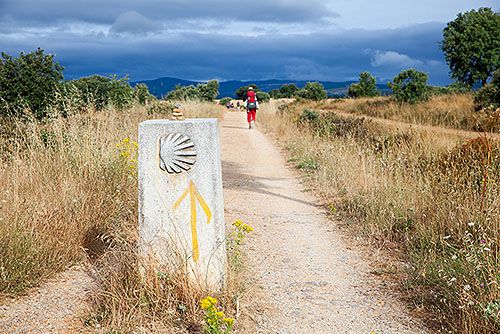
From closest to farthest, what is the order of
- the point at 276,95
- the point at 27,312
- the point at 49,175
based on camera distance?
the point at 27,312 < the point at 49,175 < the point at 276,95

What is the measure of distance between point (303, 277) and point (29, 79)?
352 inches

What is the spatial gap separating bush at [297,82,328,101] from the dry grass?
25.8 m

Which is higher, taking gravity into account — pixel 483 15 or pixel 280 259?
pixel 483 15

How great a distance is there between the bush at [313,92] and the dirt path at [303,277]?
51.7 meters

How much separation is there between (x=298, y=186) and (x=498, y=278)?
5.95 m

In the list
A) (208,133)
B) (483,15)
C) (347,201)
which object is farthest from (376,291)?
(483,15)

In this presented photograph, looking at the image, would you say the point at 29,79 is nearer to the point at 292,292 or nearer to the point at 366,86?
the point at 292,292

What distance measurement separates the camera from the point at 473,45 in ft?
143

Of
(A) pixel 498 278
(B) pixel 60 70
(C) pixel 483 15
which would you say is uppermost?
(C) pixel 483 15

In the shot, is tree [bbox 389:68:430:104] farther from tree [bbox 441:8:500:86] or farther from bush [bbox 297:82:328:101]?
bush [bbox 297:82:328:101]

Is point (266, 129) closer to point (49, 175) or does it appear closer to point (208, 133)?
point (49, 175)

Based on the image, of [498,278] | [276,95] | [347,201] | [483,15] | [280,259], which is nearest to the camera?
[498,278]

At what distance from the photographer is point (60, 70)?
39.3 ft

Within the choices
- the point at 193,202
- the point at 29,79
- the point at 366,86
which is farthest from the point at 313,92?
the point at 193,202
